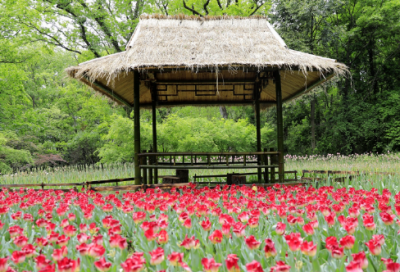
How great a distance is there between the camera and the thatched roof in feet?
20.3

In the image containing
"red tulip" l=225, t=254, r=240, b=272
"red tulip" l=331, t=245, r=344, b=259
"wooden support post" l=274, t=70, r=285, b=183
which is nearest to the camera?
"red tulip" l=225, t=254, r=240, b=272

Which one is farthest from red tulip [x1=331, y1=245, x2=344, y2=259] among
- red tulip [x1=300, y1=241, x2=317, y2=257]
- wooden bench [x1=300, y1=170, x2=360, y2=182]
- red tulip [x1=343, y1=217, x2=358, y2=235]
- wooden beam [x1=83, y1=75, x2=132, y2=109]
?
wooden beam [x1=83, y1=75, x2=132, y2=109]

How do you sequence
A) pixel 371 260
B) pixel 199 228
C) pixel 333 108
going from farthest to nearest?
pixel 333 108 → pixel 199 228 → pixel 371 260

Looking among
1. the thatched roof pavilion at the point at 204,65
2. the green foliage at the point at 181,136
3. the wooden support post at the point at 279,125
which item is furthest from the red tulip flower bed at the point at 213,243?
the green foliage at the point at 181,136

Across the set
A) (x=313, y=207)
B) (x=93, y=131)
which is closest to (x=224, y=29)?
(x=313, y=207)

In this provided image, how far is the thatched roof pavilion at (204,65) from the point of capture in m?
6.23

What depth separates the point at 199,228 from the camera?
3.09 metres

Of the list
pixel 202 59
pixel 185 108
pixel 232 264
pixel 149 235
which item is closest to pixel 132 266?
pixel 232 264

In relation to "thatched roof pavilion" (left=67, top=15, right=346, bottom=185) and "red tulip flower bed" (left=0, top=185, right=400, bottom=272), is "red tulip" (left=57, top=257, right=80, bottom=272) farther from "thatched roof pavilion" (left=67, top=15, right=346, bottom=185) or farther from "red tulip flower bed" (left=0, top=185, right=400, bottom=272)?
"thatched roof pavilion" (left=67, top=15, right=346, bottom=185)

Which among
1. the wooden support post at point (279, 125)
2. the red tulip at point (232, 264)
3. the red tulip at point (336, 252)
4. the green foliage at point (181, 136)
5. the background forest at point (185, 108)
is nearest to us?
the red tulip at point (232, 264)

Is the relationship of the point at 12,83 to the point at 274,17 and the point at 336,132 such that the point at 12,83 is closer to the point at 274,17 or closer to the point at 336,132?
the point at 274,17

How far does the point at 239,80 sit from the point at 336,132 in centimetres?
1309

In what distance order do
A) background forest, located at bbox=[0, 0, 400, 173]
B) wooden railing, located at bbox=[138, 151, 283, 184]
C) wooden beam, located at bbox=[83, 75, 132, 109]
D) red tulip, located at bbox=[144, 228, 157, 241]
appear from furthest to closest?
1. background forest, located at bbox=[0, 0, 400, 173]
2. wooden beam, located at bbox=[83, 75, 132, 109]
3. wooden railing, located at bbox=[138, 151, 283, 184]
4. red tulip, located at bbox=[144, 228, 157, 241]

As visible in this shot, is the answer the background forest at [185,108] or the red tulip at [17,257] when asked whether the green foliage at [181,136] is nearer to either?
the background forest at [185,108]
